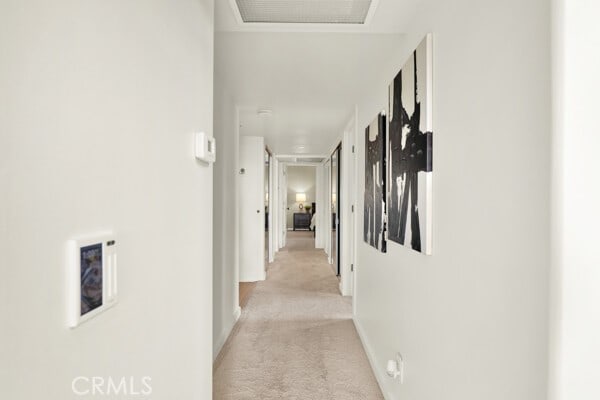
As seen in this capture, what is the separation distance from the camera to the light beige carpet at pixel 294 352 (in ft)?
7.44

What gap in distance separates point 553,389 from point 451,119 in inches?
35.5

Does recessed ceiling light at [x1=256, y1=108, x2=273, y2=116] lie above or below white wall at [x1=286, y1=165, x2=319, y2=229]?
above

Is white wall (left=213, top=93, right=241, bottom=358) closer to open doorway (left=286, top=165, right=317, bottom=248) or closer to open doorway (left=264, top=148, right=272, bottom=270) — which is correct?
open doorway (left=264, top=148, right=272, bottom=270)

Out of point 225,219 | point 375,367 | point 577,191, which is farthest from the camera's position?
point 225,219

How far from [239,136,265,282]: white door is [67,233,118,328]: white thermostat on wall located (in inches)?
184

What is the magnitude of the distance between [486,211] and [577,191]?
41 centimetres

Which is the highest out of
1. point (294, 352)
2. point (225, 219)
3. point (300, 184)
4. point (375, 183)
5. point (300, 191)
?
point (300, 184)

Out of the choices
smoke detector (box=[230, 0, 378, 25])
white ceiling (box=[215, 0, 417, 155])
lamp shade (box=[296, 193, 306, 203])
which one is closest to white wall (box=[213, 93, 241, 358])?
white ceiling (box=[215, 0, 417, 155])

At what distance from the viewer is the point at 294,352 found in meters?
2.82

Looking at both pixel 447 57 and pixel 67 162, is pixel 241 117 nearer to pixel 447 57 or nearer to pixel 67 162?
pixel 447 57

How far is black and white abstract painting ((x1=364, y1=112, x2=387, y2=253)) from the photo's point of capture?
7.39 feet

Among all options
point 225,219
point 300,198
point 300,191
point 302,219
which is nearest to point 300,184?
point 300,191

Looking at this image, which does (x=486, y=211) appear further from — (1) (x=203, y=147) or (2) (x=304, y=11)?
(2) (x=304, y=11)

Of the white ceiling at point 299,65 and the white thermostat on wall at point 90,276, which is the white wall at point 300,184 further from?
the white thermostat on wall at point 90,276
